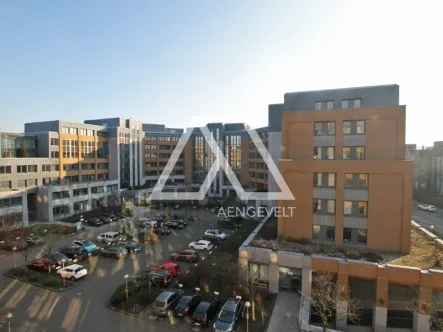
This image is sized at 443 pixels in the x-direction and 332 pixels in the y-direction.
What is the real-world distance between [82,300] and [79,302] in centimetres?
29

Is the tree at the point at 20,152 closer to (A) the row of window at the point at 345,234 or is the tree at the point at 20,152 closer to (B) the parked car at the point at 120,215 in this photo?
(B) the parked car at the point at 120,215

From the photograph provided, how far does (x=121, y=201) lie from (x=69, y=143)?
1385 cm

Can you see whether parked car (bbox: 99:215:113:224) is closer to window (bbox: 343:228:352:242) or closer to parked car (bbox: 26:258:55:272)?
parked car (bbox: 26:258:55:272)

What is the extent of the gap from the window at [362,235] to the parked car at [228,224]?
18.3m

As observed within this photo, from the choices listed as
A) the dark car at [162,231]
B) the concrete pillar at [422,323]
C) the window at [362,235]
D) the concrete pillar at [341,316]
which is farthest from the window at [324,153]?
the dark car at [162,231]

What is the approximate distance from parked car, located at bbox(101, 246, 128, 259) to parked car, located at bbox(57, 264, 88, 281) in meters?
4.23

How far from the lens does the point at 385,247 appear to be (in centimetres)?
2119

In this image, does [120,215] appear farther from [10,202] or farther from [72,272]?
[72,272]

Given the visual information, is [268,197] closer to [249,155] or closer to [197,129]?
[249,155]

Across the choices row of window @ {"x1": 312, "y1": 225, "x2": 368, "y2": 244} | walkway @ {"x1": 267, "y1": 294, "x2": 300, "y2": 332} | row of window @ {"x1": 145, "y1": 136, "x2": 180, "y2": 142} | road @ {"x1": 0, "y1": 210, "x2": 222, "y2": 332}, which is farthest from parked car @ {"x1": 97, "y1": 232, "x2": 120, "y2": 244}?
row of window @ {"x1": 145, "y1": 136, "x2": 180, "y2": 142}

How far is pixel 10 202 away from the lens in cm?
3422

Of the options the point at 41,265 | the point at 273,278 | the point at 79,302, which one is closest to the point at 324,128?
the point at 273,278

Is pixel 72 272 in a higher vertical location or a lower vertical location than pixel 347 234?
lower

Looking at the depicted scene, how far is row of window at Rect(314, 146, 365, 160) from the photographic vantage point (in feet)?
74.1
